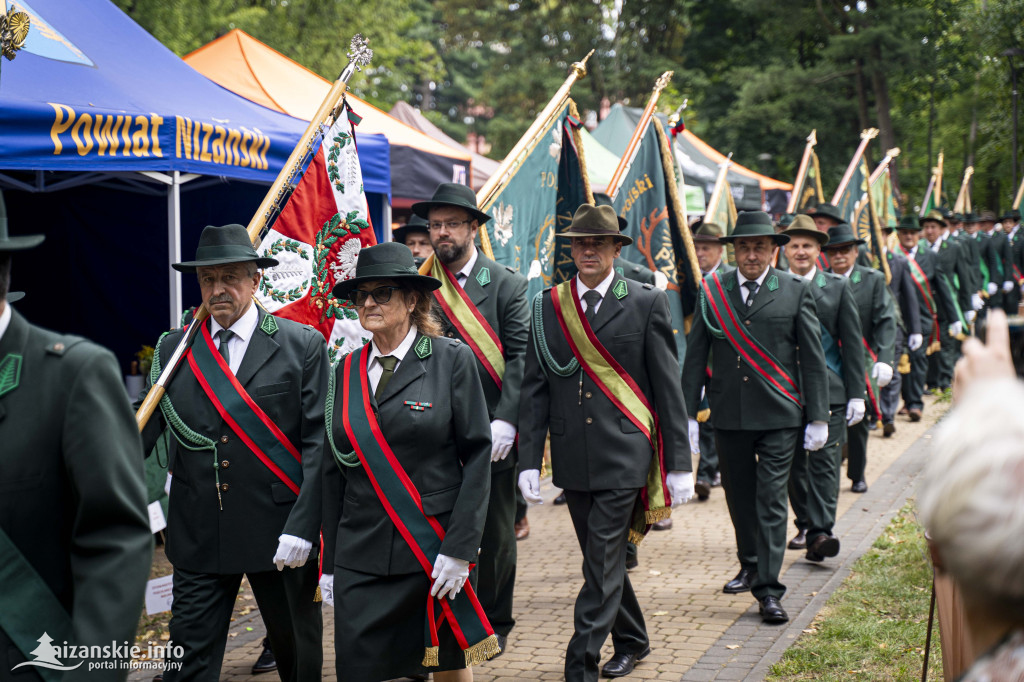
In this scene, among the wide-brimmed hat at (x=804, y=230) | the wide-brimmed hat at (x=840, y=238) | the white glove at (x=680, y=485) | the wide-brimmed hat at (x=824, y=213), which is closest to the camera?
the white glove at (x=680, y=485)

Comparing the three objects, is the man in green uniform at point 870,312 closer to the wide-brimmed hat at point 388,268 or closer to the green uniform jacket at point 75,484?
the wide-brimmed hat at point 388,268

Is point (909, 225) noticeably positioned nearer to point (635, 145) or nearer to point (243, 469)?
point (635, 145)

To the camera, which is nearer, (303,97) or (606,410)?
(606,410)

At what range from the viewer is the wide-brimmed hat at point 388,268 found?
4.25 meters

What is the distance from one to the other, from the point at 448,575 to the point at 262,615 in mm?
1064

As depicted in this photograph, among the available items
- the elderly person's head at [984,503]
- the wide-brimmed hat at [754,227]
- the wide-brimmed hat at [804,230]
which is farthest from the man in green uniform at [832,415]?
the elderly person's head at [984,503]

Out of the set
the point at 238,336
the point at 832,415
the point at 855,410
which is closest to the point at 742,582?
the point at 855,410

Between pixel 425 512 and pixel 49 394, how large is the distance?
184 centimetres

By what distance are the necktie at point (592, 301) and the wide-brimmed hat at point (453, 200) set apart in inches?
36.9

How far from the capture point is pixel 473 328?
5832 millimetres

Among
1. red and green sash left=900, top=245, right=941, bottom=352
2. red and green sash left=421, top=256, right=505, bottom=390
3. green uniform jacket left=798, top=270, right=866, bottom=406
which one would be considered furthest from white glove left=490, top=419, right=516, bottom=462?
red and green sash left=900, top=245, right=941, bottom=352

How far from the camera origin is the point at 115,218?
9.27 meters

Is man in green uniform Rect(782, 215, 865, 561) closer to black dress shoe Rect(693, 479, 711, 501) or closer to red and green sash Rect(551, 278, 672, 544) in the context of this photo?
black dress shoe Rect(693, 479, 711, 501)

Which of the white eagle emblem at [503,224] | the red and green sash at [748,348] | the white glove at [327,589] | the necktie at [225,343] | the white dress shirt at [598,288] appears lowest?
the white glove at [327,589]
